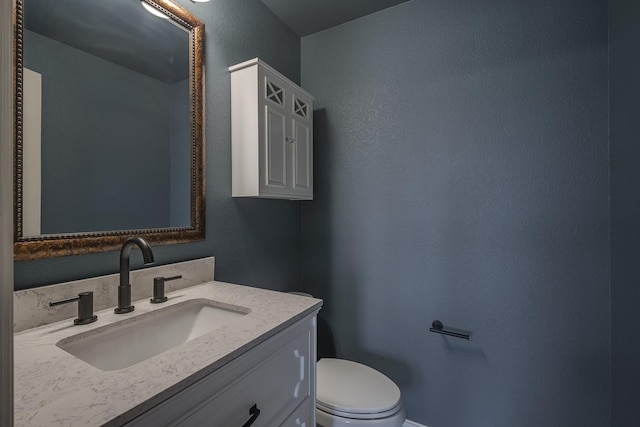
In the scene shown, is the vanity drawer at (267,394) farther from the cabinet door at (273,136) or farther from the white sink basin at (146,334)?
the cabinet door at (273,136)

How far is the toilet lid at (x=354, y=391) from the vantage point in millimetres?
1131

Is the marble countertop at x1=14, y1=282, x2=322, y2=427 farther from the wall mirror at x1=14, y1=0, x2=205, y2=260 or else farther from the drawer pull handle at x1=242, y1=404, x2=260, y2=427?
the wall mirror at x1=14, y1=0, x2=205, y2=260

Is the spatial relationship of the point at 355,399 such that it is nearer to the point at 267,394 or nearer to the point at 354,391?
the point at 354,391

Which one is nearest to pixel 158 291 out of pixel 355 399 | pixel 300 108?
pixel 355 399

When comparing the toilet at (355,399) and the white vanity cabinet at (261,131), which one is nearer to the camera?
the toilet at (355,399)

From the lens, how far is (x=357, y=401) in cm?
117

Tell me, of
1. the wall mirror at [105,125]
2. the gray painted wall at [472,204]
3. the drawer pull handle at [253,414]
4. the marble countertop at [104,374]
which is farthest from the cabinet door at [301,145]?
the drawer pull handle at [253,414]

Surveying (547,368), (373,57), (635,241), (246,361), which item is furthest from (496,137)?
(246,361)

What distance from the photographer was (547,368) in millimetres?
1265

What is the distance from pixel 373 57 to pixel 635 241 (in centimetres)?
142

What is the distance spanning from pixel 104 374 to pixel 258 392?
0.34 m

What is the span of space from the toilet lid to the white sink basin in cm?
60

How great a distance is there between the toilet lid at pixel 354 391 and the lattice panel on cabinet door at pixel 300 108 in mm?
1328

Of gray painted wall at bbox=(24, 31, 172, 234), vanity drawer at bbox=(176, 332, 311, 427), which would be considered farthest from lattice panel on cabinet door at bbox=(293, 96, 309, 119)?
vanity drawer at bbox=(176, 332, 311, 427)
